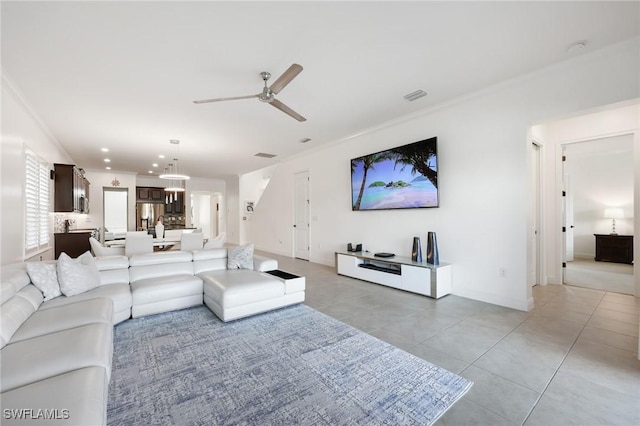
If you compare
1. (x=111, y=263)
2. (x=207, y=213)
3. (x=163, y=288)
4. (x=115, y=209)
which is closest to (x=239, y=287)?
(x=163, y=288)

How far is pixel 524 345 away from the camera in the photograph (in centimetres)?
245

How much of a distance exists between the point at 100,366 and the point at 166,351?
0.91 metres

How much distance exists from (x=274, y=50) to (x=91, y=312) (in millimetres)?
2848

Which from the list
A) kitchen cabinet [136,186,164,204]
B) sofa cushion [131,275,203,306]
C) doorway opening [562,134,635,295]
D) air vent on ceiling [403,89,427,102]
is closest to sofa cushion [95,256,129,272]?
sofa cushion [131,275,203,306]

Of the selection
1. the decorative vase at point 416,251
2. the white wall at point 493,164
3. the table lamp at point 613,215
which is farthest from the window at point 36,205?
the table lamp at point 613,215

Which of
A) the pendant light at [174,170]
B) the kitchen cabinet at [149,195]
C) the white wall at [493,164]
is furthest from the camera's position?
the kitchen cabinet at [149,195]

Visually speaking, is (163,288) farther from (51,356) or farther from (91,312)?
(51,356)

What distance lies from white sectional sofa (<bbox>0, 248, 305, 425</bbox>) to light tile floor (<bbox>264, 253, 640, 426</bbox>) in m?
1.11

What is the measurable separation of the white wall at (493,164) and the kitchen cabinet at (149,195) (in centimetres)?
902

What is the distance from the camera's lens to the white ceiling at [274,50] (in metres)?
2.12

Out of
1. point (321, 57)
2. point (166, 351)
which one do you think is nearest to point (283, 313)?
point (166, 351)

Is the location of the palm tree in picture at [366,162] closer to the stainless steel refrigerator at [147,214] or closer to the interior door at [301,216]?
the interior door at [301,216]

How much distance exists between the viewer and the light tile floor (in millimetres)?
1665

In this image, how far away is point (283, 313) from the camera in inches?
128
